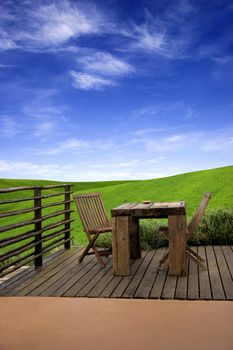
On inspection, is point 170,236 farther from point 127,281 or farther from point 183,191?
point 183,191

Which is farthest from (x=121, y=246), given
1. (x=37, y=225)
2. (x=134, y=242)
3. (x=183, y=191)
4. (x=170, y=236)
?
(x=183, y=191)

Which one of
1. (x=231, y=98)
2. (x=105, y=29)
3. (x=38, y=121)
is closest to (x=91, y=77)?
(x=105, y=29)

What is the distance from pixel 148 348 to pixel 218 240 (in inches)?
187

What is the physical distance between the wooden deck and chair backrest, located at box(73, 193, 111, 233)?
590mm

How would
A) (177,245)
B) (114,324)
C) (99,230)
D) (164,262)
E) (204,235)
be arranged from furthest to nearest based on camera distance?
(204,235), (99,230), (164,262), (177,245), (114,324)

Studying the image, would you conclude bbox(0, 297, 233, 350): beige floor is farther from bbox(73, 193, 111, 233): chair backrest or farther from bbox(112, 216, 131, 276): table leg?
bbox(73, 193, 111, 233): chair backrest

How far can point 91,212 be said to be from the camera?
653 centimetres

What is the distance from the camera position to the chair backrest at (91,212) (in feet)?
20.3

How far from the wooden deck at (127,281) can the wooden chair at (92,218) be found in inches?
9.2

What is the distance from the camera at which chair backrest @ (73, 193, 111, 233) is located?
618cm

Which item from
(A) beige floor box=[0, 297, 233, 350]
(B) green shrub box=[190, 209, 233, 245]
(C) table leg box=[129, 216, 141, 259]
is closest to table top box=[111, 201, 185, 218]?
(C) table leg box=[129, 216, 141, 259]

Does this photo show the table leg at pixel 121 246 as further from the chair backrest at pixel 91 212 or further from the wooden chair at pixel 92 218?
the chair backrest at pixel 91 212

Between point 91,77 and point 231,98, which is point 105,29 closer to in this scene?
point 91,77

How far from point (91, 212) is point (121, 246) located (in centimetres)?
132
